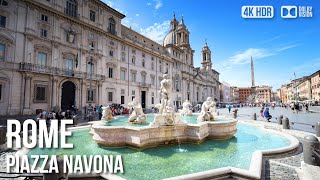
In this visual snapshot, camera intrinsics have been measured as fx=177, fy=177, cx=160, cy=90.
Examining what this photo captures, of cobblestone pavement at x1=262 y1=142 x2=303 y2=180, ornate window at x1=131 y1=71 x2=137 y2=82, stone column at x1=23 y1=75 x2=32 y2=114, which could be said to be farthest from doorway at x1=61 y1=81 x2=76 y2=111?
cobblestone pavement at x1=262 y1=142 x2=303 y2=180

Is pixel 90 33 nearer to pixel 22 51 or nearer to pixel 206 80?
pixel 22 51

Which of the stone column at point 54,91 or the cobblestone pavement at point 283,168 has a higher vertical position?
the stone column at point 54,91

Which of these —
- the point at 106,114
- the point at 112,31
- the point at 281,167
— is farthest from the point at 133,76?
the point at 281,167

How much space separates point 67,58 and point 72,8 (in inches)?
260

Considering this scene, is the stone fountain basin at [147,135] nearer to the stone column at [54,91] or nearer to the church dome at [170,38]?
the stone column at [54,91]

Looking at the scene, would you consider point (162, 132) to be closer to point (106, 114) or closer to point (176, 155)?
point (176, 155)

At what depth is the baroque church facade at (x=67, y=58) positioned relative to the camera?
55.9ft

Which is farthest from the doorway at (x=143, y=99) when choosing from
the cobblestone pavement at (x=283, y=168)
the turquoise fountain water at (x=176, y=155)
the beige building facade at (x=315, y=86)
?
the beige building facade at (x=315, y=86)

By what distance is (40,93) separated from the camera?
18672 millimetres

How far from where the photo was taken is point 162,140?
20.5 feet

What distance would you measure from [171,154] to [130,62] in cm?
2729

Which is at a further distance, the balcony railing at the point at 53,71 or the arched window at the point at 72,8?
the arched window at the point at 72,8

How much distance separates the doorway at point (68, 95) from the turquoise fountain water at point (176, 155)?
15.9 meters

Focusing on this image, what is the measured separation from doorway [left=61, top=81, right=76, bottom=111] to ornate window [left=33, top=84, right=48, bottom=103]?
201 cm
